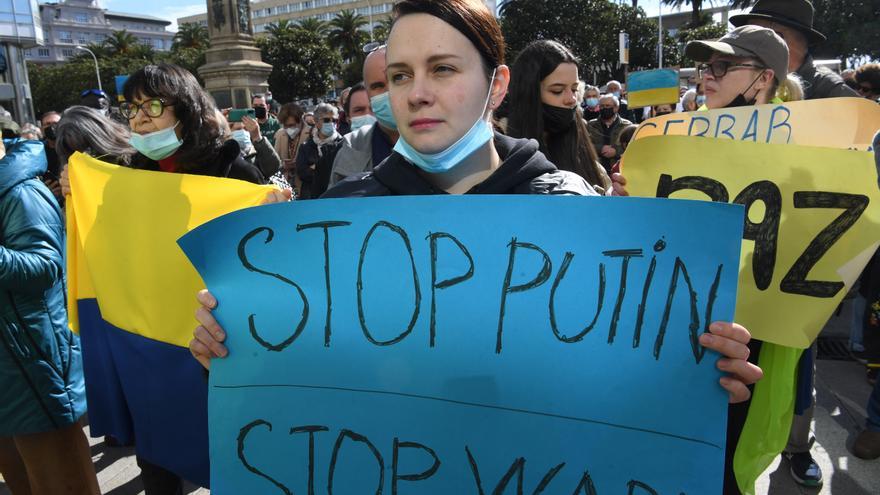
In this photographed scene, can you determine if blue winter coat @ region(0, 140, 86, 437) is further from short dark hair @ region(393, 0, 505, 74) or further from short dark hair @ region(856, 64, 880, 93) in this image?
short dark hair @ region(856, 64, 880, 93)

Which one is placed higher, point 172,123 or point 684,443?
point 172,123

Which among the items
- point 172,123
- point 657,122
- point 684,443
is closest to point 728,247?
point 684,443

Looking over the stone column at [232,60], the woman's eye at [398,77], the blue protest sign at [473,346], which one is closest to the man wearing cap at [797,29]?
the woman's eye at [398,77]

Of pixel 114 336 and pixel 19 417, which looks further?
pixel 19 417

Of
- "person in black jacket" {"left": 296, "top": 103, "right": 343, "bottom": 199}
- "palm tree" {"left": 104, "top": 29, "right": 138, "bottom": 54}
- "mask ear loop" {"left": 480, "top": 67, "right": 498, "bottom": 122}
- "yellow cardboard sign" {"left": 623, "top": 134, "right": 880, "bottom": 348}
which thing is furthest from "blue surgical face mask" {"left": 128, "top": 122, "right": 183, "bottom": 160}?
"palm tree" {"left": 104, "top": 29, "right": 138, "bottom": 54}

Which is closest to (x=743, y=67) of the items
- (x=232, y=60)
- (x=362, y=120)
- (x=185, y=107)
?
(x=185, y=107)

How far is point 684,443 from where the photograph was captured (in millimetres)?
1075

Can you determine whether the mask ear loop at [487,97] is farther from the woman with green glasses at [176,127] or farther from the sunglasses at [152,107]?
the sunglasses at [152,107]

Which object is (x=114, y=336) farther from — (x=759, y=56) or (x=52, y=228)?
(x=759, y=56)

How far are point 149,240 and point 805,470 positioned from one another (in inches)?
125

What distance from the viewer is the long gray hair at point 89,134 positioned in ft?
10.8

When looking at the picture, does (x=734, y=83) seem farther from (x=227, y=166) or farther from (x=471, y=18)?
(x=227, y=166)

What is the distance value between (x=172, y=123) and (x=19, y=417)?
4.29 feet

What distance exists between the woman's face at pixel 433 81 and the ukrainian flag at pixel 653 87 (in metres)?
4.00
